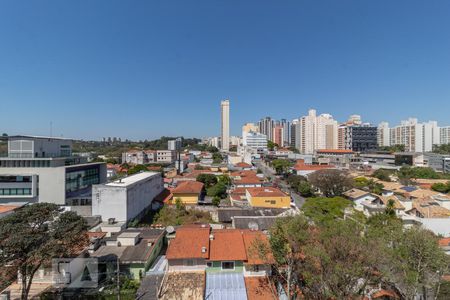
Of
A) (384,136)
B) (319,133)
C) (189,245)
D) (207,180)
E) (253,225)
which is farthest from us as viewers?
(384,136)

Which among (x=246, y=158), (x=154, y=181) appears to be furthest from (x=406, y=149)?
(x=154, y=181)

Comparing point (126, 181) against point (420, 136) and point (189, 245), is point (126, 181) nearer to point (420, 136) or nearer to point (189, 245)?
point (189, 245)

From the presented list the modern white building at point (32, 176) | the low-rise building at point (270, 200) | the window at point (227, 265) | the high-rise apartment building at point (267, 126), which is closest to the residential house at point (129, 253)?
the window at point (227, 265)

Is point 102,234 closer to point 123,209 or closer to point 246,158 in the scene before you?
point 123,209

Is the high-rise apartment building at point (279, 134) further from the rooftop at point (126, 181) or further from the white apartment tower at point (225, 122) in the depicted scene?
the rooftop at point (126, 181)

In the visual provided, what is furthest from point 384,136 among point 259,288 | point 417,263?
point 259,288

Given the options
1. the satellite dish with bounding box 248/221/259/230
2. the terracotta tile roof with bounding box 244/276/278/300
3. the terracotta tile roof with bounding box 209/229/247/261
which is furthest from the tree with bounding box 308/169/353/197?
the terracotta tile roof with bounding box 244/276/278/300
